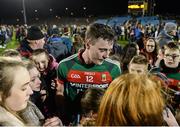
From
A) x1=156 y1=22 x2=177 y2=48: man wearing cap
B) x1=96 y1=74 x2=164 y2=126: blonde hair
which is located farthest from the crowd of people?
x1=156 y1=22 x2=177 y2=48: man wearing cap

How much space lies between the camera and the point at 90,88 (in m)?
3.64

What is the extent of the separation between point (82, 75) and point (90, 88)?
0.48 metres

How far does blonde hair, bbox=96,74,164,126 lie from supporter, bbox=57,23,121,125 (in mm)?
1911

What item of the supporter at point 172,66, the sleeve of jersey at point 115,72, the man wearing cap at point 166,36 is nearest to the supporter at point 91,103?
the sleeve of jersey at point 115,72

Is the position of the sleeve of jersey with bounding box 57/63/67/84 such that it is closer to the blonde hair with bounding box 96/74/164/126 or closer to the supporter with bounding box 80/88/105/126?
the supporter with bounding box 80/88/105/126

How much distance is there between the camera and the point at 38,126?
3164 mm

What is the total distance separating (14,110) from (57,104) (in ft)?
6.04

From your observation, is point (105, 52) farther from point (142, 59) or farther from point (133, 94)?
point (133, 94)

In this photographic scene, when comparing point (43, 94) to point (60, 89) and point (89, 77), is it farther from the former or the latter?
point (89, 77)

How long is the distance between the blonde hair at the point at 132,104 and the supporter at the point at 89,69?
191 centimetres

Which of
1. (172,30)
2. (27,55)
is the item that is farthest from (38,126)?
(172,30)

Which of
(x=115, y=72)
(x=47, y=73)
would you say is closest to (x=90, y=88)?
(x=115, y=72)

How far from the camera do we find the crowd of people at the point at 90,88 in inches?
78.3

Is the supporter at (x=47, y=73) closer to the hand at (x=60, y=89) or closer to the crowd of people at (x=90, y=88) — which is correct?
the crowd of people at (x=90, y=88)
